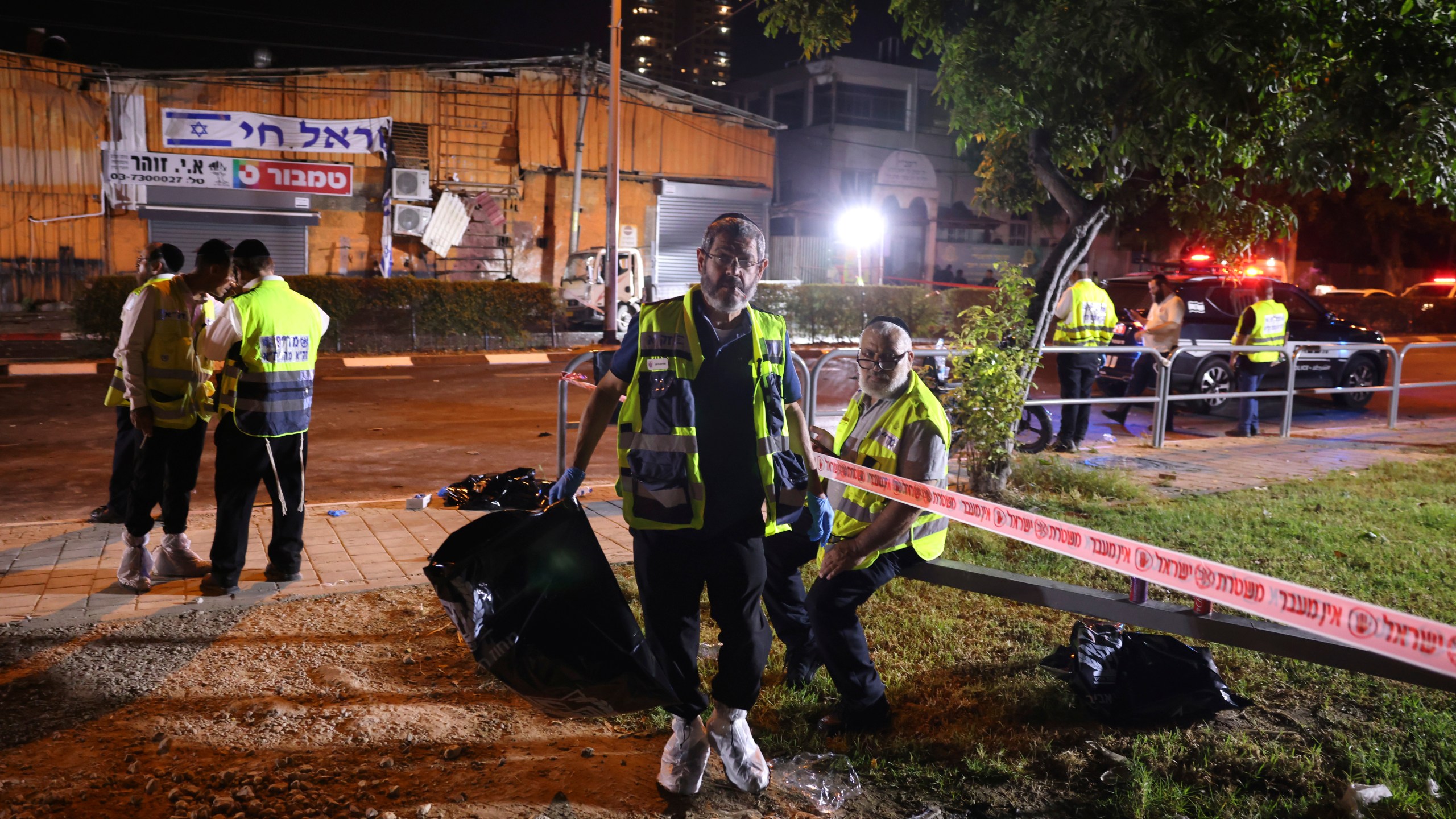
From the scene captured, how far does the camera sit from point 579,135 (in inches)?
1086

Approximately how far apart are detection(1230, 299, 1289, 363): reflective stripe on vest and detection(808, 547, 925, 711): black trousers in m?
9.35

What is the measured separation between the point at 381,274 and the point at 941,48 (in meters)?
21.3

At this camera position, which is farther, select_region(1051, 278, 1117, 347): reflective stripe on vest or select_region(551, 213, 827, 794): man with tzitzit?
select_region(1051, 278, 1117, 347): reflective stripe on vest

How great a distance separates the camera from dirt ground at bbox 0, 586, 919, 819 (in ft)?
10.5

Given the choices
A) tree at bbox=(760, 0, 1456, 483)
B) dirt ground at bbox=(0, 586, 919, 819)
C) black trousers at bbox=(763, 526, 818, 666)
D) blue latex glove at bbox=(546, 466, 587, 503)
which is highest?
tree at bbox=(760, 0, 1456, 483)

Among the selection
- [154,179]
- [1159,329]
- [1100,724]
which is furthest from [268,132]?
[1100,724]

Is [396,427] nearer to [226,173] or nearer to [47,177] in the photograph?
[226,173]

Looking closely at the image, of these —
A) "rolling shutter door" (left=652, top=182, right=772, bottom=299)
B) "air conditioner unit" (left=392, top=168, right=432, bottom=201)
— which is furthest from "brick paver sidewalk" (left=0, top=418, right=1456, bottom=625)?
"rolling shutter door" (left=652, top=182, right=772, bottom=299)

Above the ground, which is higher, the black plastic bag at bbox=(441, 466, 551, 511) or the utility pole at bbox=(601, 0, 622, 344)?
the utility pole at bbox=(601, 0, 622, 344)

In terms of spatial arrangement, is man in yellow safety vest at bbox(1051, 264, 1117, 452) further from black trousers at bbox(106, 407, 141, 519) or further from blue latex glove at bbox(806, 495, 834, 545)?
black trousers at bbox(106, 407, 141, 519)

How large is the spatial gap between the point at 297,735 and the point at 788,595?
1.92 meters

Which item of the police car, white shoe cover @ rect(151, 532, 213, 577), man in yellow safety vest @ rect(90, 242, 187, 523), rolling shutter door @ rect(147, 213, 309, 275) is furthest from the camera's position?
rolling shutter door @ rect(147, 213, 309, 275)

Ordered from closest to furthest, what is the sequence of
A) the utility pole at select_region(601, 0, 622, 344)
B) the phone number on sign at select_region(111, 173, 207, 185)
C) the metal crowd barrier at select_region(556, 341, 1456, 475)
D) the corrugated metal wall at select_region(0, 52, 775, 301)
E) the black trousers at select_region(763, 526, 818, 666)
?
1. the black trousers at select_region(763, 526, 818, 666)
2. the metal crowd barrier at select_region(556, 341, 1456, 475)
3. the utility pole at select_region(601, 0, 622, 344)
4. the corrugated metal wall at select_region(0, 52, 775, 301)
5. the phone number on sign at select_region(111, 173, 207, 185)

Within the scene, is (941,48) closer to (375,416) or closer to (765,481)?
(765,481)
